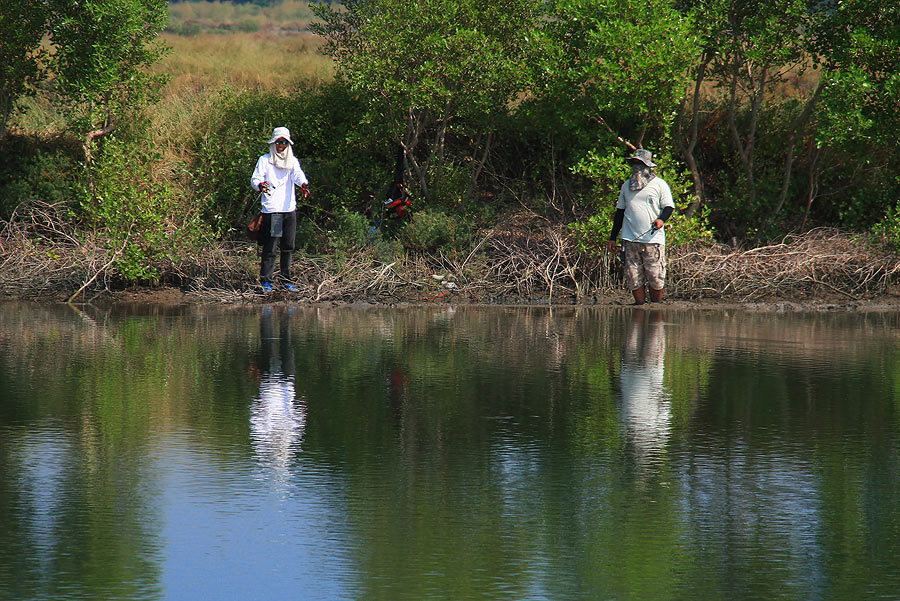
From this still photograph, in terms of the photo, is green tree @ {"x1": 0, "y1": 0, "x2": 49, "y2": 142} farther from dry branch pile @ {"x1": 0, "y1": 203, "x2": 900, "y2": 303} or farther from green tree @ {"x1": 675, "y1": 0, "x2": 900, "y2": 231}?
green tree @ {"x1": 675, "y1": 0, "x2": 900, "y2": 231}

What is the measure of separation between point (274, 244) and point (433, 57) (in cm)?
348

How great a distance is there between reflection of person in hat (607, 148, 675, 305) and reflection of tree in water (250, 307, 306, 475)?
16.3 feet

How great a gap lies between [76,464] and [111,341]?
5.29 metres

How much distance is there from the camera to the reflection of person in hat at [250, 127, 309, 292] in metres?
16.0

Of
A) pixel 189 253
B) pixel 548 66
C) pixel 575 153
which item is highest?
pixel 548 66

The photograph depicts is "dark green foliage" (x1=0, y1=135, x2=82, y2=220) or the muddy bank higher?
"dark green foliage" (x1=0, y1=135, x2=82, y2=220)

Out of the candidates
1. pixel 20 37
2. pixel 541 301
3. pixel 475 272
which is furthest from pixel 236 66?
pixel 541 301

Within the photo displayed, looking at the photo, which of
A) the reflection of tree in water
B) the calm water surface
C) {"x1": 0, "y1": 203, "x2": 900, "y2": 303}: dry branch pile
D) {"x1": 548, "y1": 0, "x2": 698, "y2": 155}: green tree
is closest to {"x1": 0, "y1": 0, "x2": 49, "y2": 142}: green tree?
{"x1": 0, "y1": 203, "x2": 900, "y2": 303}: dry branch pile

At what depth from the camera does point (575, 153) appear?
699 inches

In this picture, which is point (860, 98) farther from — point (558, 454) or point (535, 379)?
point (558, 454)

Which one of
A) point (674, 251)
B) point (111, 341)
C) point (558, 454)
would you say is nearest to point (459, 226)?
point (674, 251)

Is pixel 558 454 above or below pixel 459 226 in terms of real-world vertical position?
below

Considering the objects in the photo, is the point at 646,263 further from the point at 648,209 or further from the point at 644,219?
the point at 648,209

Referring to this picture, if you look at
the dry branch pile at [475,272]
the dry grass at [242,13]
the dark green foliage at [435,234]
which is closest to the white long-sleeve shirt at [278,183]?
the dry branch pile at [475,272]
